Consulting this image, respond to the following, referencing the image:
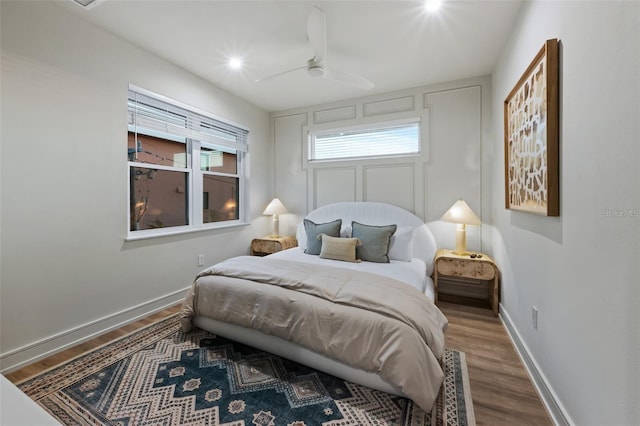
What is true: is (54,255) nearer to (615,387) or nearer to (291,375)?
(291,375)

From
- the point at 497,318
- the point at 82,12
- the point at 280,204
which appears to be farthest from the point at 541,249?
the point at 82,12

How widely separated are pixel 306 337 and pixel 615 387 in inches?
56.5

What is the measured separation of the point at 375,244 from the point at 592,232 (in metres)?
1.91

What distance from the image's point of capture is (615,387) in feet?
3.27

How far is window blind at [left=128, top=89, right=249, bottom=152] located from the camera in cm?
268

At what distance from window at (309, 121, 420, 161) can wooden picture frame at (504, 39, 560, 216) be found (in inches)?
53.9

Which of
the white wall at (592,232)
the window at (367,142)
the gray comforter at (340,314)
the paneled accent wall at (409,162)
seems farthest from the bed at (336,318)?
the window at (367,142)

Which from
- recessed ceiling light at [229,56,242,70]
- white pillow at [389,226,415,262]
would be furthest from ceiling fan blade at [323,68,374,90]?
white pillow at [389,226,415,262]

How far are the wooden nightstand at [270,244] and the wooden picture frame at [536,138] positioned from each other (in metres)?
2.79

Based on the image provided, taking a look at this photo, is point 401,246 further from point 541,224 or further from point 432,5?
point 432,5

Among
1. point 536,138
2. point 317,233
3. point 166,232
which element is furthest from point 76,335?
point 536,138

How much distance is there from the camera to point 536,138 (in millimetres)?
1707

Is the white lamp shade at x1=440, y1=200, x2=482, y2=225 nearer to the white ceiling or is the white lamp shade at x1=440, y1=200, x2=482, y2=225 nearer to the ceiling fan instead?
the white ceiling

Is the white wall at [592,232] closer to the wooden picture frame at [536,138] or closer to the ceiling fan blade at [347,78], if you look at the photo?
Result: the wooden picture frame at [536,138]
